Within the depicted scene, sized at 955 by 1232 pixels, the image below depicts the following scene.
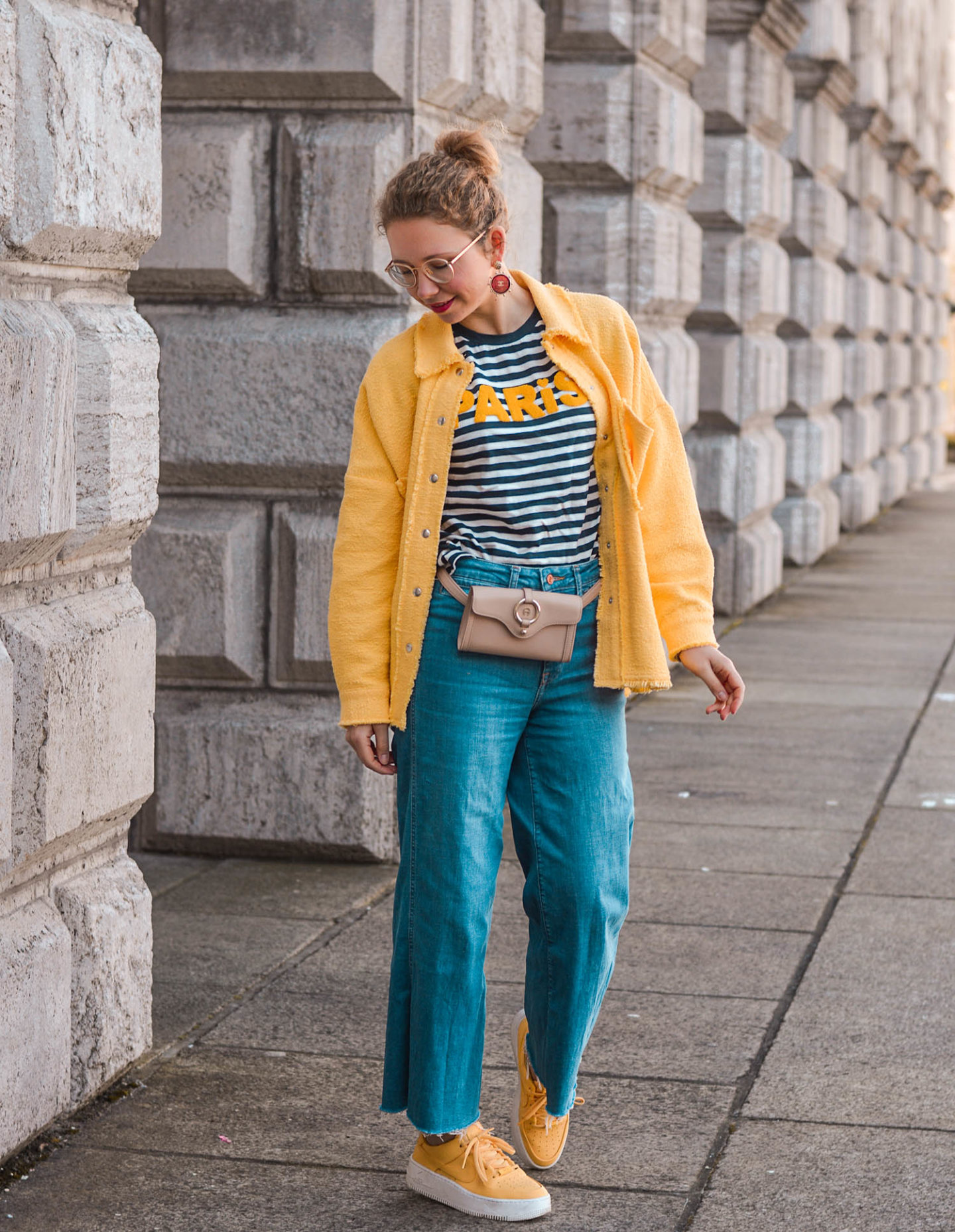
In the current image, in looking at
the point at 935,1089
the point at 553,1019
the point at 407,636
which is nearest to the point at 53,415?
the point at 407,636

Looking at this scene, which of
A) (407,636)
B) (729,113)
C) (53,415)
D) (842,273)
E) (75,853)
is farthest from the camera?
(842,273)

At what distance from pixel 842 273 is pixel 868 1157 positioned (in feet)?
40.4

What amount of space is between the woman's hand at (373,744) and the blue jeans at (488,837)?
0.09ft

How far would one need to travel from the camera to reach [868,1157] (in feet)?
11.6

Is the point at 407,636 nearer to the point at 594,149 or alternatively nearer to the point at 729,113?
the point at 594,149

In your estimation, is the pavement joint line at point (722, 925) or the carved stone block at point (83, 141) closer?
the carved stone block at point (83, 141)

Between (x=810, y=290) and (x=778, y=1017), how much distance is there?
398 inches

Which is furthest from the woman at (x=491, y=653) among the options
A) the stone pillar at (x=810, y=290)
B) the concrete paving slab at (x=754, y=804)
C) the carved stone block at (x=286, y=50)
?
the stone pillar at (x=810, y=290)

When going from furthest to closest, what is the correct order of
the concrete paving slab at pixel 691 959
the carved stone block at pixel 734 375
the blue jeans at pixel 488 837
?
the carved stone block at pixel 734 375
the concrete paving slab at pixel 691 959
the blue jeans at pixel 488 837

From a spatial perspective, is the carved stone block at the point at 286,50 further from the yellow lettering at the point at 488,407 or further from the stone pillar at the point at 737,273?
the stone pillar at the point at 737,273

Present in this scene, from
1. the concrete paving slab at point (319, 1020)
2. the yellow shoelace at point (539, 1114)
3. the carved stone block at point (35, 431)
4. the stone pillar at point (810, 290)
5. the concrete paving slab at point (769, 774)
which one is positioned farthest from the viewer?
the stone pillar at point (810, 290)

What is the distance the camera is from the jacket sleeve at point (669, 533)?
3.36 meters

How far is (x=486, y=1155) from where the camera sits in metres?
3.33

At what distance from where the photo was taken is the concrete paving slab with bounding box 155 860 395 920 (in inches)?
206
